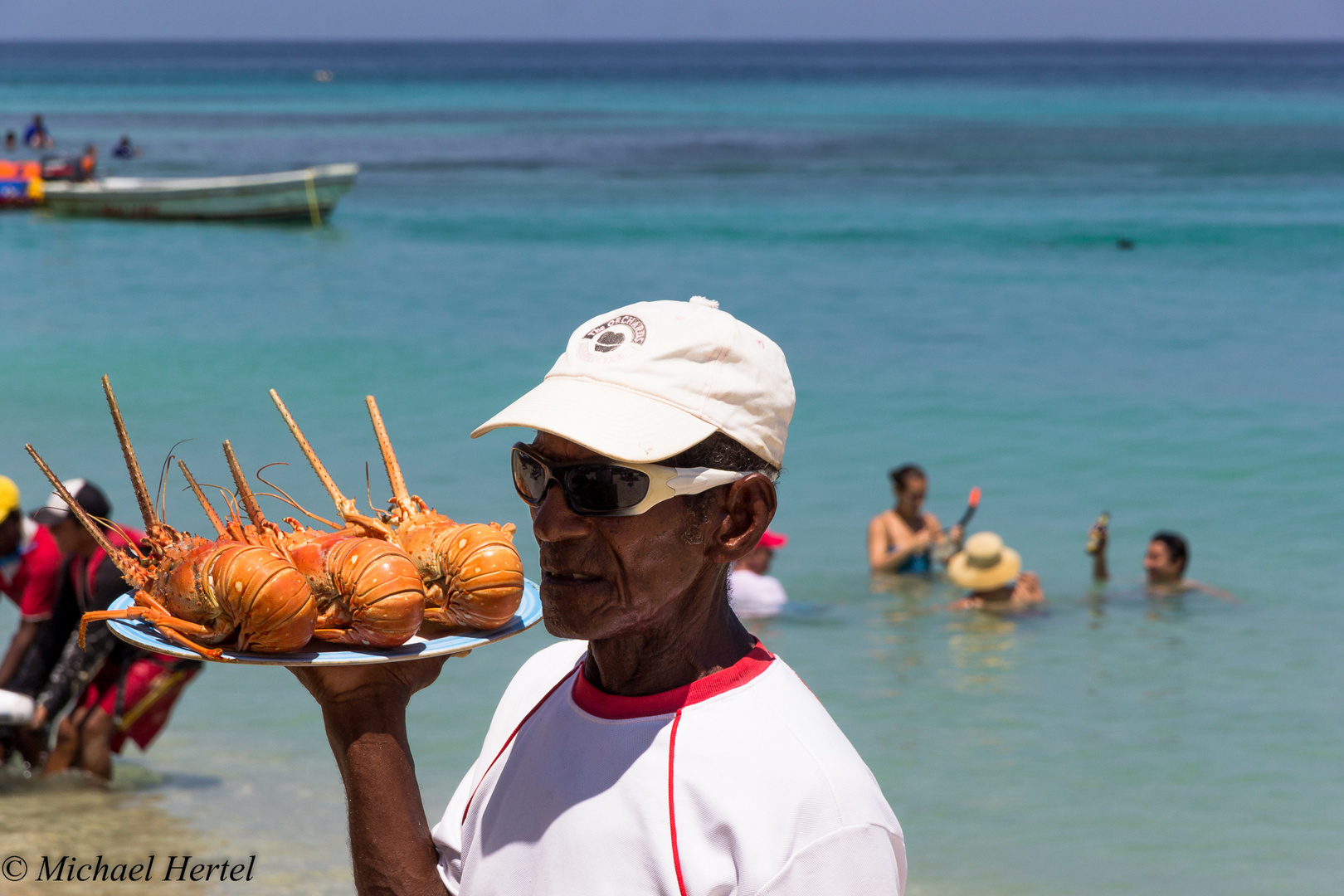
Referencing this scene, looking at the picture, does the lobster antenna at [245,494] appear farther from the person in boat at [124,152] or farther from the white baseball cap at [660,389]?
the person in boat at [124,152]

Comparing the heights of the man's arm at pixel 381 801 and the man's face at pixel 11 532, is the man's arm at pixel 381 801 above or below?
above

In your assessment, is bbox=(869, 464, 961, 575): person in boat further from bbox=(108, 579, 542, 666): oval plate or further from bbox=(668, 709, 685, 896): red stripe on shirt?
bbox=(668, 709, 685, 896): red stripe on shirt

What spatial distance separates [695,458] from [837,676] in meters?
7.85

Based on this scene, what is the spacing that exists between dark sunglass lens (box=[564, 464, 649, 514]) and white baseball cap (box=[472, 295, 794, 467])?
0.17 ft

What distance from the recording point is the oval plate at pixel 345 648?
7.03 ft

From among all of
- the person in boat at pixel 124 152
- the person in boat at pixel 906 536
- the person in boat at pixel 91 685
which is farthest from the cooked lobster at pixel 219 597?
the person in boat at pixel 124 152

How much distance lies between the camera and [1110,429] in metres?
17.0

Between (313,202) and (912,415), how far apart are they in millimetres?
22887

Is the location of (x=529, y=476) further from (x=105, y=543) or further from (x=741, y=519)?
(x=105, y=543)

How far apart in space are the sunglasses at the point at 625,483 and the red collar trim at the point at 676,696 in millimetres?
251

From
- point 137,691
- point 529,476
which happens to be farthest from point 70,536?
point 529,476

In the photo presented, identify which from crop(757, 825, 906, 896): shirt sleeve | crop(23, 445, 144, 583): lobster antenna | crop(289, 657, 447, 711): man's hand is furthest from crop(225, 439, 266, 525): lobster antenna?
crop(757, 825, 906, 896): shirt sleeve

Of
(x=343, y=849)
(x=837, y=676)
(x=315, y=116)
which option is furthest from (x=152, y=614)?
(x=315, y=116)

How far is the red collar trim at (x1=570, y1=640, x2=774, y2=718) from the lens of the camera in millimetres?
1929
